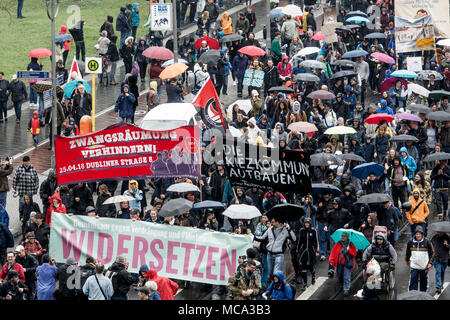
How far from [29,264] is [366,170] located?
289 inches

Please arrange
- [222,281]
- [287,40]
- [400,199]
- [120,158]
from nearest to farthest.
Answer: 1. [222,281]
2. [120,158]
3. [400,199]
4. [287,40]

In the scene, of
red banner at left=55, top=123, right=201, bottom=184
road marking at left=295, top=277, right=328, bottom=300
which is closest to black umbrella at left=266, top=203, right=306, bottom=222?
road marking at left=295, top=277, right=328, bottom=300

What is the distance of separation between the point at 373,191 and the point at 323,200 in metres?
1.45

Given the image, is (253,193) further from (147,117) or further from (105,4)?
(105,4)

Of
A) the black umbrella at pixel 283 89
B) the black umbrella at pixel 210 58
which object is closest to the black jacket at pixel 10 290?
the black umbrella at pixel 283 89

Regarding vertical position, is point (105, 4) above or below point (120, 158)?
above

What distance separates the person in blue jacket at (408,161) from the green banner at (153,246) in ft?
19.8

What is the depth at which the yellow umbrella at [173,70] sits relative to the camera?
2994 cm

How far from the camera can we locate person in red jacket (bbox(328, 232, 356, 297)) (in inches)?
798

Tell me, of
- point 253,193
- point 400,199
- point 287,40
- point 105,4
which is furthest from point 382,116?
point 105,4

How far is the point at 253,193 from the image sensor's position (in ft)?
76.0

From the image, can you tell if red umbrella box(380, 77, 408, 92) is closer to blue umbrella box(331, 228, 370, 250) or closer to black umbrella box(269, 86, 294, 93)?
black umbrella box(269, 86, 294, 93)

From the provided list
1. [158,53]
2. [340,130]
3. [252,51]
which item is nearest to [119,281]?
[340,130]

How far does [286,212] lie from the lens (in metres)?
20.4
